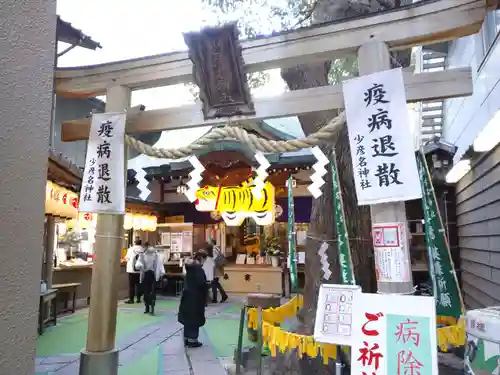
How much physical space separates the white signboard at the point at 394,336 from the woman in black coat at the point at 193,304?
225 inches

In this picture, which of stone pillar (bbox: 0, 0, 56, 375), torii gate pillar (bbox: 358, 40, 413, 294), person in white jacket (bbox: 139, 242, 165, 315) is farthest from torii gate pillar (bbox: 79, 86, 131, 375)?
person in white jacket (bbox: 139, 242, 165, 315)

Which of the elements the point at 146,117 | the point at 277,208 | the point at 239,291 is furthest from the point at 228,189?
the point at 146,117

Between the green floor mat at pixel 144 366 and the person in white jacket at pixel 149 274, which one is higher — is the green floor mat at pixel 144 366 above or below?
below

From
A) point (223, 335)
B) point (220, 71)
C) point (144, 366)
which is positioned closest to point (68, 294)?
point (223, 335)

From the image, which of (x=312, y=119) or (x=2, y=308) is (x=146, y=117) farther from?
(x=2, y=308)

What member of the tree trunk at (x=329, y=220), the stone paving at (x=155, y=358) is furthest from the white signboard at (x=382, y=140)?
the stone paving at (x=155, y=358)

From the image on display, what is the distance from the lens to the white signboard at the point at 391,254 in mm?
3660

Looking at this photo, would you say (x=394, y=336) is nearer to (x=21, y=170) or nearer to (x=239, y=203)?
(x=21, y=170)

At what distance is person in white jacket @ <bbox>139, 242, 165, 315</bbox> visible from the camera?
12.3 m

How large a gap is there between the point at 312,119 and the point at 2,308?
232 inches

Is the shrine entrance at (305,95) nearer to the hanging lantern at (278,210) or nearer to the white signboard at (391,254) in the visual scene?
the white signboard at (391,254)

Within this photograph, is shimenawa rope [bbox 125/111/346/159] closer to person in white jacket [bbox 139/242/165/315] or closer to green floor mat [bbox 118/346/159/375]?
green floor mat [bbox 118/346/159/375]

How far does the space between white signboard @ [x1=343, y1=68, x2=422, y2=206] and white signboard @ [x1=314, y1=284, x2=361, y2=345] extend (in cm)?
102

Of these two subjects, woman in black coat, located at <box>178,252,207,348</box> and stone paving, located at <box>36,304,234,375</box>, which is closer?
stone paving, located at <box>36,304,234,375</box>
